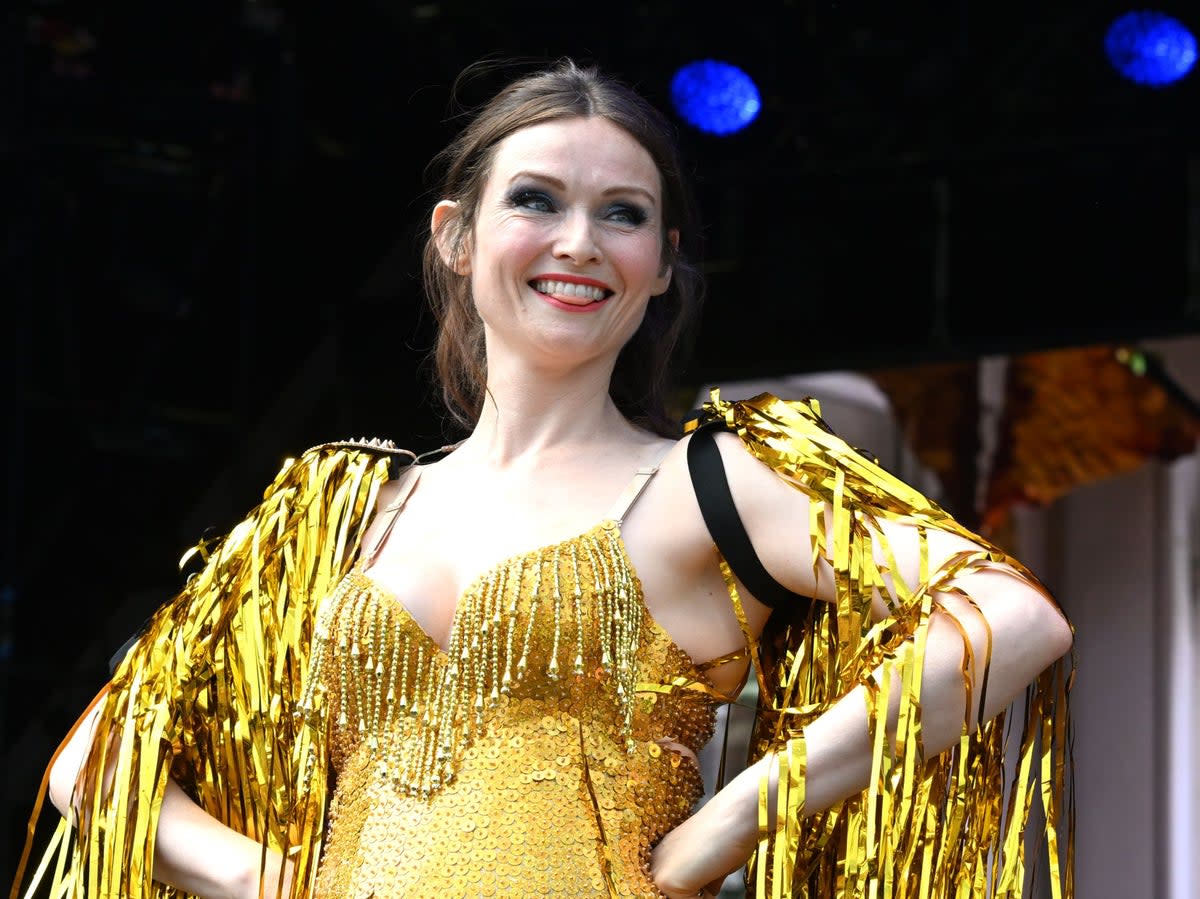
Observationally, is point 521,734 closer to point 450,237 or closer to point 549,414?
point 549,414

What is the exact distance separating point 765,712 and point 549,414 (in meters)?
0.36

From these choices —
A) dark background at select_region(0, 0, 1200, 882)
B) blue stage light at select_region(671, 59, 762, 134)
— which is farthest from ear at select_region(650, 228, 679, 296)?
blue stage light at select_region(671, 59, 762, 134)

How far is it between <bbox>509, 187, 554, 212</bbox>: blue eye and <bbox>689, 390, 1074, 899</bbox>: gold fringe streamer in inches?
9.9

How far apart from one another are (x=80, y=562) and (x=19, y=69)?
110 centimetres

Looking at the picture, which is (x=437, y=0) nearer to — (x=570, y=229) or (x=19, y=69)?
(x=19, y=69)

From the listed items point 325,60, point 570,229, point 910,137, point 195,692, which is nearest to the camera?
point 570,229

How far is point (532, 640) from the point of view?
168 centimetres

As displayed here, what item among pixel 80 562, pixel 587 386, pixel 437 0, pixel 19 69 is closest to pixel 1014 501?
pixel 437 0

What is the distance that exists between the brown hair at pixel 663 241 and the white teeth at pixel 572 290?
137 millimetres

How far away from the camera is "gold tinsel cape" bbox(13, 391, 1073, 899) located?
1.63 meters

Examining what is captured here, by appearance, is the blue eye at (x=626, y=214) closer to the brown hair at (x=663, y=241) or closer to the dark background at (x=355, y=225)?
the brown hair at (x=663, y=241)

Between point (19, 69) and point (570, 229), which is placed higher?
point (19, 69)

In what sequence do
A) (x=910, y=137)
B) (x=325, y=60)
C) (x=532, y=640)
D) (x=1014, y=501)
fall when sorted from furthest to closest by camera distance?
(x=1014, y=501)
(x=325, y=60)
(x=910, y=137)
(x=532, y=640)

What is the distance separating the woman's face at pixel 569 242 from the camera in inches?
70.5
